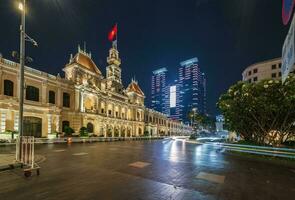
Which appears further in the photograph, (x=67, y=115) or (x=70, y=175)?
(x=67, y=115)

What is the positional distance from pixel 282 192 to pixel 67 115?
134 feet

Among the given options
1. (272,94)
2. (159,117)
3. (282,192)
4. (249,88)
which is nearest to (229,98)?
(249,88)

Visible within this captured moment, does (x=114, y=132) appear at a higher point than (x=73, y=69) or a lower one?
lower

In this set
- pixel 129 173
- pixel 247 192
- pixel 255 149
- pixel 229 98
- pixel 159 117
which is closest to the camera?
pixel 247 192

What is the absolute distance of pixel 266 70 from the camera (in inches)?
2346

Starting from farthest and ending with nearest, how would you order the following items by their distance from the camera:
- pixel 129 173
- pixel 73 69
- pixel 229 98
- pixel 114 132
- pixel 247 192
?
pixel 114 132 → pixel 73 69 → pixel 229 98 → pixel 129 173 → pixel 247 192

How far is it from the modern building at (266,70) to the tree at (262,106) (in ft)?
136

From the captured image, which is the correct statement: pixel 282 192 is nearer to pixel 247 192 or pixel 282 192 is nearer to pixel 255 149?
pixel 247 192

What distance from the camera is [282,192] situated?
630 cm

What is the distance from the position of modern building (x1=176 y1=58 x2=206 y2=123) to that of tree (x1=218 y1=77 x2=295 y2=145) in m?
160

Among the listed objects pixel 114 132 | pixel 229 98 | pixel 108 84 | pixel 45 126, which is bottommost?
pixel 114 132

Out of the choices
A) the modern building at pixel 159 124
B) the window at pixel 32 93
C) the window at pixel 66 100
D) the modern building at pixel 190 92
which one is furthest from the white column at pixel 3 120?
the modern building at pixel 190 92

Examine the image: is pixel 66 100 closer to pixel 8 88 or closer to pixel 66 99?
pixel 66 99

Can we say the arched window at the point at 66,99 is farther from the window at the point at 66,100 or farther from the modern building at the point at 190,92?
the modern building at the point at 190,92
